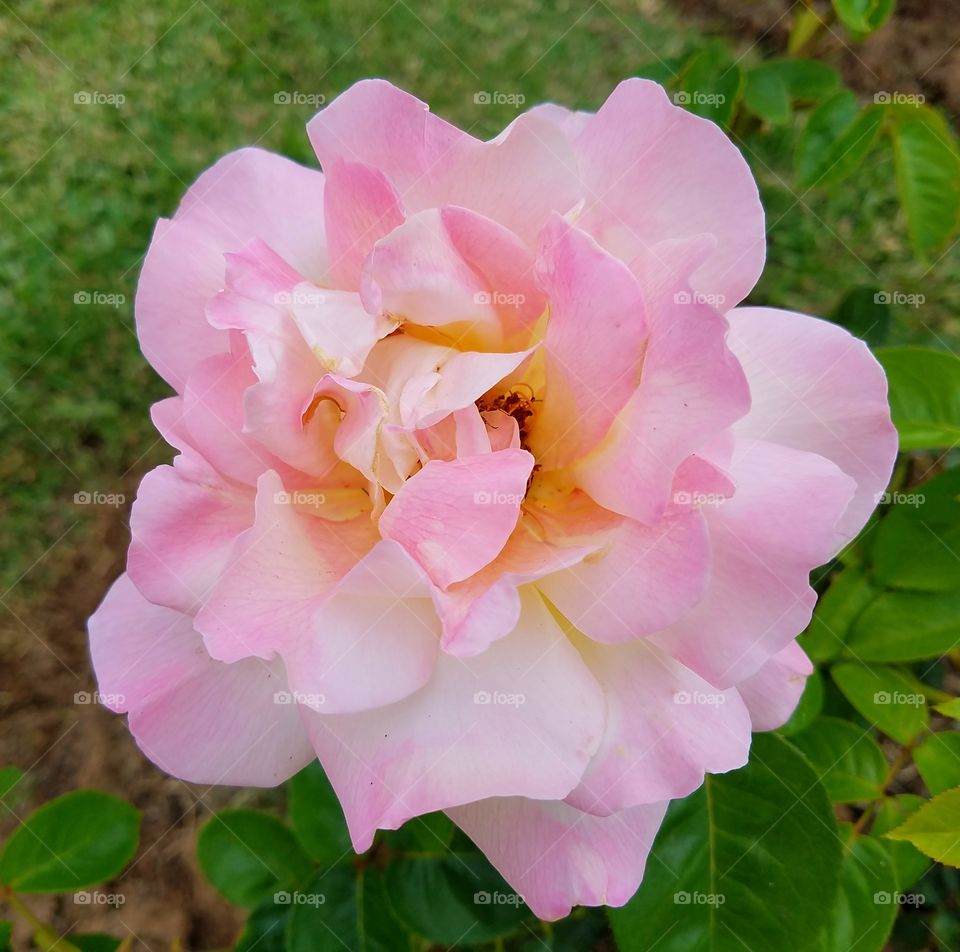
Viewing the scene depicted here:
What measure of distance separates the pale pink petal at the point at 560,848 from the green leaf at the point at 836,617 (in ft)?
1.48

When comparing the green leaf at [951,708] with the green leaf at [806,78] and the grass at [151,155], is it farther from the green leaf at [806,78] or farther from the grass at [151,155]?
the grass at [151,155]

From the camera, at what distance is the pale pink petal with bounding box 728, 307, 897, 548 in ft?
2.52

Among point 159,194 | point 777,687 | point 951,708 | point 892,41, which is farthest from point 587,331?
point 892,41

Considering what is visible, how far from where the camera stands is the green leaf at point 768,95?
1.34 meters

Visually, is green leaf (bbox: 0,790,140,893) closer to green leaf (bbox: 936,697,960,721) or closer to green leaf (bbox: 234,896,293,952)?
green leaf (bbox: 234,896,293,952)

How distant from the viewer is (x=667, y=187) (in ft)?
2.36

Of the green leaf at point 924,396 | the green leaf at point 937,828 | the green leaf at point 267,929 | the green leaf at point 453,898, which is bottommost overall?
the green leaf at point 267,929

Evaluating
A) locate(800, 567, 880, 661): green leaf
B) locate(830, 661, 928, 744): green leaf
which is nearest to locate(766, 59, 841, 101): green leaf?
locate(800, 567, 880, 661): green leaf

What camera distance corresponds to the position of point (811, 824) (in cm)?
94

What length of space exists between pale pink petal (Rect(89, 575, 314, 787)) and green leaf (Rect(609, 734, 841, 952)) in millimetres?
441

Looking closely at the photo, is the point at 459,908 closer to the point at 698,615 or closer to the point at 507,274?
the point at 698,615

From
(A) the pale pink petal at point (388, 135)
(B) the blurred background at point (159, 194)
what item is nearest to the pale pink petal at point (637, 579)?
(A) the pale pink petal at point (388, 135)

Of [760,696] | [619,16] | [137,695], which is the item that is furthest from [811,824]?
[619,16]

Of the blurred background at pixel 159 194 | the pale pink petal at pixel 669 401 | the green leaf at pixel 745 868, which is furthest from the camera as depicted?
the blurred background at pixel 159 194
